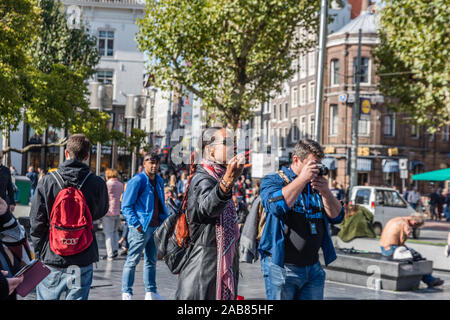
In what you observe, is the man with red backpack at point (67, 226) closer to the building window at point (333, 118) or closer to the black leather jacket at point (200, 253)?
the black leather jacket at point (200, 253)

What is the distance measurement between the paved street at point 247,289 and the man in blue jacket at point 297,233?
3.73 metres

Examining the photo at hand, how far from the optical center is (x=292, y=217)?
4.28m

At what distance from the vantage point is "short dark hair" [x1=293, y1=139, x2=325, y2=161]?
14.2 feet

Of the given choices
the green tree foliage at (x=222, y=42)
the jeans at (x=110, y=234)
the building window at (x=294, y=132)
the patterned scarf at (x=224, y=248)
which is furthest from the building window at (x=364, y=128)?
the patterned scarf at (x=224, y=248)

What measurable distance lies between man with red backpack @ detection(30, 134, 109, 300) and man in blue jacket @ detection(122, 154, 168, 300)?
240cm

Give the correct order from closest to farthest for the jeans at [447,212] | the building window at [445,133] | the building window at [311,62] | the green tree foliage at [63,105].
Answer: the green tree foliage at [63,105] < the jeans at [447,212] < the building window at [445,133] < the building window at [311,62]

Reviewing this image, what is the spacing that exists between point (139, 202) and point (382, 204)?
51.8ft

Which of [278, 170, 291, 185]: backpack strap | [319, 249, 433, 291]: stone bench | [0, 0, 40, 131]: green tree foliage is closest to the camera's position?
[278, 170, 291, 185]: backpack strap

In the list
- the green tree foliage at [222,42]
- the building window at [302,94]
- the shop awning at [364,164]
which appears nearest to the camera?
the green tree foliage at [222,42]

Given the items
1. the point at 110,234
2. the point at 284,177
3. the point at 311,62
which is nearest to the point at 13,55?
the point at 110,234

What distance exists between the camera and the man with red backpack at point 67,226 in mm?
4680

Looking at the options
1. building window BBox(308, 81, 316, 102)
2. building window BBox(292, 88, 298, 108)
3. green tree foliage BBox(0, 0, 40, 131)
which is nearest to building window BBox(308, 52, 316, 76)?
building window BBox(308, 81, 316, 102)

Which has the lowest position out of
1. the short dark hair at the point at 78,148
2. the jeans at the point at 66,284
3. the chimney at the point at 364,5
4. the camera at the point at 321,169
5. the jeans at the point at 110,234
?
the jeans at the point at 110,234

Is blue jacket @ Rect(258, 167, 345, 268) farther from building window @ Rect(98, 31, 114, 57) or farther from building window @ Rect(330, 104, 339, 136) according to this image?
building window @ Rect(330, 104, 339, 136)
